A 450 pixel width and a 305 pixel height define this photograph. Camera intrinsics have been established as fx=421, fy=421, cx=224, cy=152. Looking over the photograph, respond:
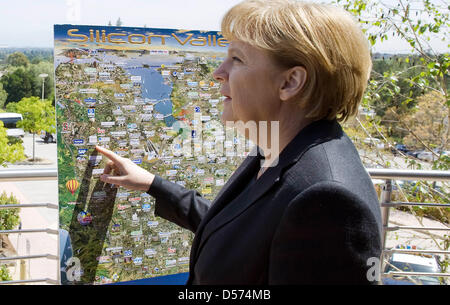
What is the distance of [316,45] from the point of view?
40.4 inches

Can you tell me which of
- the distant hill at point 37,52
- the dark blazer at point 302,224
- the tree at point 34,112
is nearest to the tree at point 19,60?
the tree at point 34,112

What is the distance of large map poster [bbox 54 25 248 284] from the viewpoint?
180 cm

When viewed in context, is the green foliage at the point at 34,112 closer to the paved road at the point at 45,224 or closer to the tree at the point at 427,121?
the paved road at the point at 45,224

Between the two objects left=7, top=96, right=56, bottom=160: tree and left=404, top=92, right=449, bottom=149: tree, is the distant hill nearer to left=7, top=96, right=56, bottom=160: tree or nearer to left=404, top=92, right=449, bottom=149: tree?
left=404, top=92, right=449, bottom=149: tree

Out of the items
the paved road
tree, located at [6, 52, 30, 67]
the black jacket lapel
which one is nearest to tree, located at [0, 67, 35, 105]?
tree, located at [6, 52, 30, 67]

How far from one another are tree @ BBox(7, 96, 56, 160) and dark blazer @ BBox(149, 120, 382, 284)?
27895 mm

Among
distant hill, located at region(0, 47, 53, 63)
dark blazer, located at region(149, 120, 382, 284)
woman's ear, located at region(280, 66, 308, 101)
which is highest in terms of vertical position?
distant hill, located at region(0, 47, 53, 63)

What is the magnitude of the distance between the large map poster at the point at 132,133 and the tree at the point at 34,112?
26.9m

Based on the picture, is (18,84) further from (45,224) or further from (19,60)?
(45,224)

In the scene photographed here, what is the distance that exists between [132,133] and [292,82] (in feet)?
3.37

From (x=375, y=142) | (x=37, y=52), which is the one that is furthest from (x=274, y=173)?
(x=37, y=52)

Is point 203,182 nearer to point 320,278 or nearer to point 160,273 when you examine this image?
point 160,273

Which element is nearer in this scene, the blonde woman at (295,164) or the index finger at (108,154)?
the blonde woman at (295,164)

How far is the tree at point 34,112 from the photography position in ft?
88.2
